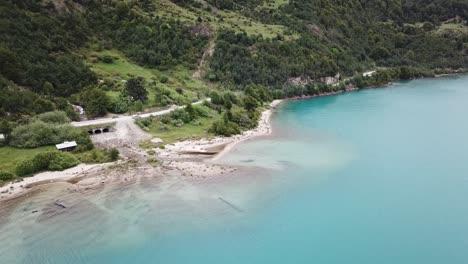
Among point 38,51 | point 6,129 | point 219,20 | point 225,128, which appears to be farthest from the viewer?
point 219,20

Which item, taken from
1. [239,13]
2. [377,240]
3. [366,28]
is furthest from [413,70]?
[377,240]

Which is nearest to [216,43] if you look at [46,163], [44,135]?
[44,135]

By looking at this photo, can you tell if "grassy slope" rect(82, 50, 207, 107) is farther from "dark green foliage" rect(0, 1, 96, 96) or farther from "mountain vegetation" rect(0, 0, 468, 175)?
"dark green foliage" rect(0, 1, 96, 96)

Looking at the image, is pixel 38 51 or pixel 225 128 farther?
pixel 38 51

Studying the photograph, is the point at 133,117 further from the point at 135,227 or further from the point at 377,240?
the point at 377,240

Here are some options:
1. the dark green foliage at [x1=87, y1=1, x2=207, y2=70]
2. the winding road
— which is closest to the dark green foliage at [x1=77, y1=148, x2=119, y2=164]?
the winding road

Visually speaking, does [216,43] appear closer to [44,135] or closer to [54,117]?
[54,117]

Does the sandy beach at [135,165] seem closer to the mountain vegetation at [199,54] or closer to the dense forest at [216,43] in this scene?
the mountain vegetation at [199,54]
